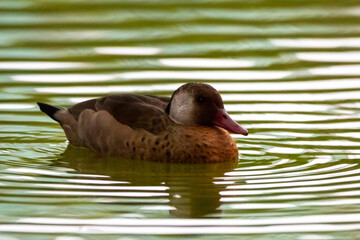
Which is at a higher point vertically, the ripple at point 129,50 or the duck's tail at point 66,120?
the ripple at point 129,50

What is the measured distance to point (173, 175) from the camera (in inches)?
492

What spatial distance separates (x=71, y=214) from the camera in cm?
1076

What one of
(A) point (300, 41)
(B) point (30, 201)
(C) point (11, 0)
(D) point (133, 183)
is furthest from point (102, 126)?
(C) point (11, 0)

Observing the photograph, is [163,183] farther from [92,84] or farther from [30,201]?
[92,84]

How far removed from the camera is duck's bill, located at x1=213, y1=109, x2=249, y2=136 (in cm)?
1296

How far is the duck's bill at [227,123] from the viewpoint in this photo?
12961mm

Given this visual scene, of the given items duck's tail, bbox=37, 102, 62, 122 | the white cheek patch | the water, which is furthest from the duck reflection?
the white cheek patch

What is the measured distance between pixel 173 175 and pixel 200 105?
1032 mm

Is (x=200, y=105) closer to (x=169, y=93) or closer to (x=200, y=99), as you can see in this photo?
(x=200, y=99)

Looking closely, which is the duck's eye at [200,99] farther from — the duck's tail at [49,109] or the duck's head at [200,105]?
the duck's tail at [49,109]

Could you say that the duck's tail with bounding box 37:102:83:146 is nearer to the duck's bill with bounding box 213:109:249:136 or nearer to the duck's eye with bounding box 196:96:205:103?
the duck's eye with bounding box 196:96:205:103

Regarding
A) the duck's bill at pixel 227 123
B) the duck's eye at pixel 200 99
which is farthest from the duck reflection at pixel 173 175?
the duck's eye at pixel 200 99

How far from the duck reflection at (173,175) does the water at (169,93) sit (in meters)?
0.02

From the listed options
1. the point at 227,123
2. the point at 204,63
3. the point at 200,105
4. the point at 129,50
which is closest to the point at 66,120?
the point at 200,105
